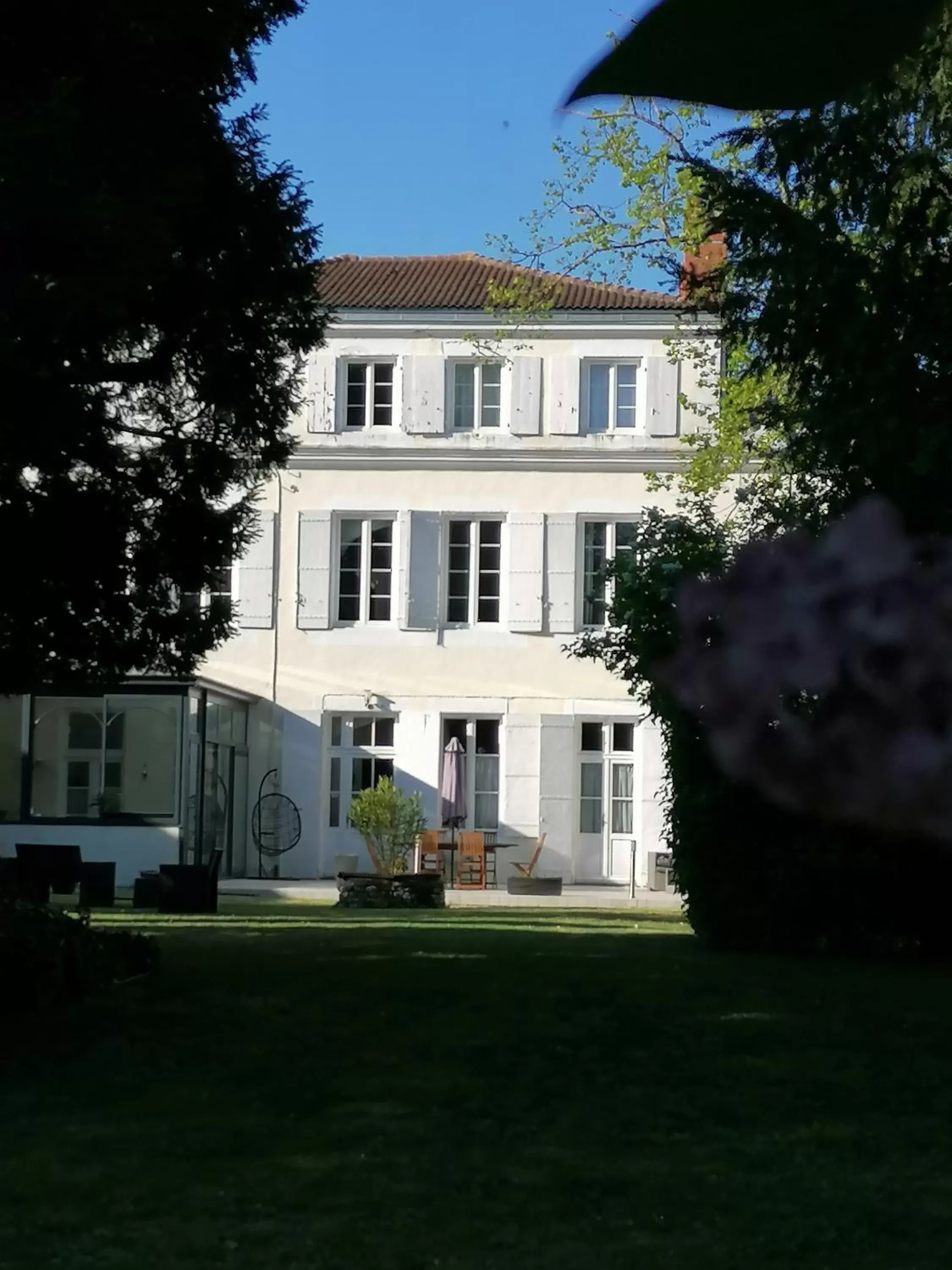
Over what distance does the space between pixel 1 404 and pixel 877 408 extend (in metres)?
5.02

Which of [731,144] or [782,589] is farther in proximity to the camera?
[731,144]

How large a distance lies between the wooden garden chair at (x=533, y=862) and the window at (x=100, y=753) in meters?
6.19

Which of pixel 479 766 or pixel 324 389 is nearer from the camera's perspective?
pixel 479 766

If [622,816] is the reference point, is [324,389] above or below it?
above

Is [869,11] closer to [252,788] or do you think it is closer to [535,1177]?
[535,1177]

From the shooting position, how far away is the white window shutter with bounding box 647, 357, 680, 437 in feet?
99.6

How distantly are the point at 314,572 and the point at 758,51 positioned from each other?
30315mm

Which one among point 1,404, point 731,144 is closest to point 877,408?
point 731,144

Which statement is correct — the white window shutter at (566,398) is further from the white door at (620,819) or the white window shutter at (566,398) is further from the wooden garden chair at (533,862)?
the wooden garden chair at (533,862)

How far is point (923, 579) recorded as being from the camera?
0.45m

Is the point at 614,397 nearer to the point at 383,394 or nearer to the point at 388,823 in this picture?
the point at 383,394

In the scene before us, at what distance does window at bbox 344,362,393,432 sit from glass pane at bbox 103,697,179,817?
6.82 meters

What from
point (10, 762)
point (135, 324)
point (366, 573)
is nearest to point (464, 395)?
point (366, 573)

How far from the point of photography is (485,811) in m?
30.4
